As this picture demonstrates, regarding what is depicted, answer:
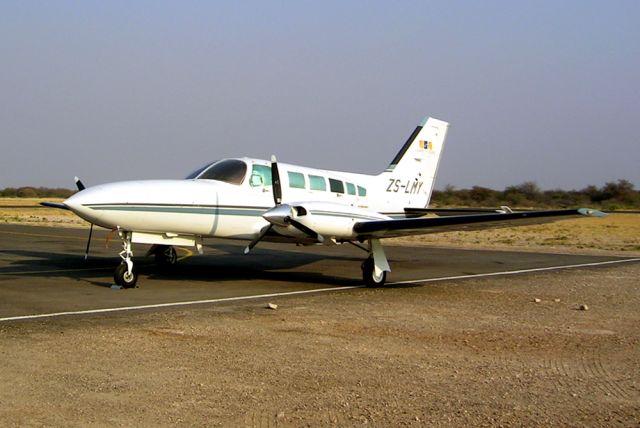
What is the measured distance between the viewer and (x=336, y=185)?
17.6 m

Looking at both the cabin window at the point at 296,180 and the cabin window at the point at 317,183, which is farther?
the cabin window at the point at 317,183

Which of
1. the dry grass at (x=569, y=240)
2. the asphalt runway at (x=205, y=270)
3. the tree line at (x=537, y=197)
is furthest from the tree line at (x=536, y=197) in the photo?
the asphalt runway at (x=205, y=270)

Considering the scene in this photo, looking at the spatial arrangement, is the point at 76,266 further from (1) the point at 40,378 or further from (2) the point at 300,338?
(1) the point at 40,378

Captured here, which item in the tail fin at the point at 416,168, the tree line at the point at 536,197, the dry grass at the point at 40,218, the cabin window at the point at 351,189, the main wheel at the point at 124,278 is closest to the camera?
the main wheel at the point at 124,278

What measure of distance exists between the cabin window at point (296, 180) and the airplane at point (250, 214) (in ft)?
0.09

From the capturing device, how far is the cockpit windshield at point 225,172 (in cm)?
1573

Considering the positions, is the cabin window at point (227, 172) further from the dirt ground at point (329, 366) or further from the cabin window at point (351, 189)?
the dirt ground at point (329, 366)

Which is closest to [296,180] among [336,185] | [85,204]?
[336,185]

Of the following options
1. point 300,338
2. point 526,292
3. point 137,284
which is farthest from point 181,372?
point 526,292

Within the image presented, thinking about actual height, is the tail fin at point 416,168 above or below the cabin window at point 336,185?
above

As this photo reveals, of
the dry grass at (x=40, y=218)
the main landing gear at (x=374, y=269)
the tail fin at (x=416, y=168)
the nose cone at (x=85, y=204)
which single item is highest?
the tail fin at (x=416, y=168)

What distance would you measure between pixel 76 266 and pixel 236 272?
425cm

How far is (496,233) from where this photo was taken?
4359cm

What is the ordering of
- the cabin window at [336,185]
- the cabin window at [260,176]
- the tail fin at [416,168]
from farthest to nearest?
the tail fin at [416,168] < the cabin window at [336,185] < the cabin window at [260,176]
